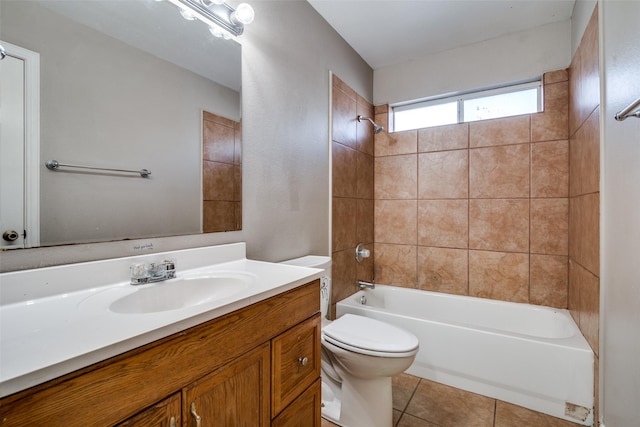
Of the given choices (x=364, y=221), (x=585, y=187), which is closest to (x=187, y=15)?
(x=364, y=221)

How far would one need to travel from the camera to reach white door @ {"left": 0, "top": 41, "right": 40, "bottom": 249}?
2.48ft

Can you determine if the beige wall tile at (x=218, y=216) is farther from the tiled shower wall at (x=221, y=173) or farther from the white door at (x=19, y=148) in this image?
the white door at (x=19, y=148)

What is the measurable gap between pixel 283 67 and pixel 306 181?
680 millimetres

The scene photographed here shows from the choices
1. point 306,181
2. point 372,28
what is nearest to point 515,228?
point 306,181

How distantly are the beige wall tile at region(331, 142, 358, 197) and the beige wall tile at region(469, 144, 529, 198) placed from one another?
970 mm

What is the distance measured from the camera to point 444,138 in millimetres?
2490

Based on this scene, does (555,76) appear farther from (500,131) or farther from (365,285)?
(365,285)

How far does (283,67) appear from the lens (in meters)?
1.67

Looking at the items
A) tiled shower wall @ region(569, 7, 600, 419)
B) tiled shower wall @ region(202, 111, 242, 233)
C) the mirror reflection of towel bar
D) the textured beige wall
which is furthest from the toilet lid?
the mirror reflection of towel bar

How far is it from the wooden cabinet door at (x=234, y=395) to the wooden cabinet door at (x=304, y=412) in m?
0.09

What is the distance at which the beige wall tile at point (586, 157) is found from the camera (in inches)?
56.8

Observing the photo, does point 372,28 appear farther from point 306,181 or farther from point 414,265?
point 414,265

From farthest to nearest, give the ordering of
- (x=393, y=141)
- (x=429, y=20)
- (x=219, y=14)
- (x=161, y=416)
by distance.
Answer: (x=393, y=141), (x=429, y=20), (x=219, y=14), (x=161, y=416)

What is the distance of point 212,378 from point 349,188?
1842 mm
